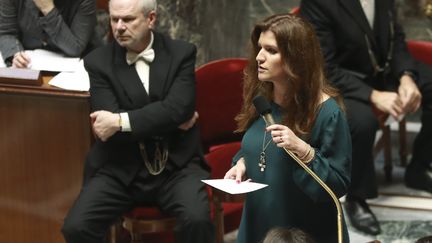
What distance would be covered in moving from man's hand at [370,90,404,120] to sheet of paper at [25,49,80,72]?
63.8 inches

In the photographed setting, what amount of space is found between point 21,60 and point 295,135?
78.8 inches

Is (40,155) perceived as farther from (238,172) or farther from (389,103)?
(389,103)

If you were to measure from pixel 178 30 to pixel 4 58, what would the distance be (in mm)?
1290

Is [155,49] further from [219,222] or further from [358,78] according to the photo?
[358,78]

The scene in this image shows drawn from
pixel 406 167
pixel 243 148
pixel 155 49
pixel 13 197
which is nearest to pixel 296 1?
pixel 406 167

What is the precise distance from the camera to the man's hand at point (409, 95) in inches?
192

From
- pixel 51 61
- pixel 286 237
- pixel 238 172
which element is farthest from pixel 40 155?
pixel 286 237

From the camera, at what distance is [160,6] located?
543 cm

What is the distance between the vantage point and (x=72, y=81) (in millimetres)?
4332

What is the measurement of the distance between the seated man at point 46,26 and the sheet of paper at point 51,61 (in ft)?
0.15

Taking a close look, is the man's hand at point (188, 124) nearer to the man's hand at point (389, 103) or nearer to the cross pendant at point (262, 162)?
the cross pendant at point (262, 162)

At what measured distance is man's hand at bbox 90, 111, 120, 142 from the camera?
12.9 ft

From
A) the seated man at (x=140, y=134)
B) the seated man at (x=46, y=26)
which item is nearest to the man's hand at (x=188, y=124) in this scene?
the seated man at (x=140, y=134)

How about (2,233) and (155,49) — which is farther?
(2,233)
